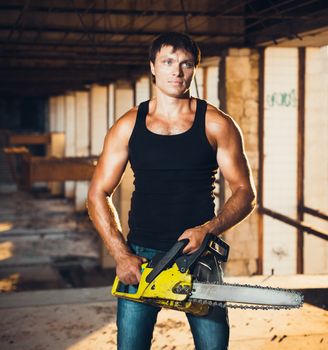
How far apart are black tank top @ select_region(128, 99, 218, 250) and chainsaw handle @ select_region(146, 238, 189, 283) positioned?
0.52ft

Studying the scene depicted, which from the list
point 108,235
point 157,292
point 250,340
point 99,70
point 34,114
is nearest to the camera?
point 157,292

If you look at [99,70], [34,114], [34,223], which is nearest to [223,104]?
[99,70]

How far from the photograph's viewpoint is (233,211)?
110 inches

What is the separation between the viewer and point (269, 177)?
962 centimetres

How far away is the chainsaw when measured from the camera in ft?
8.37

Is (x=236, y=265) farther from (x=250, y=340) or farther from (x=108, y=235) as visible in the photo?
(x=108, y=235)

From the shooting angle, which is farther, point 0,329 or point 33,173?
point 33,173

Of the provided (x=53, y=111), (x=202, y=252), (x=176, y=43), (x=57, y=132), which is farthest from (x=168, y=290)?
(x=53, y=111)

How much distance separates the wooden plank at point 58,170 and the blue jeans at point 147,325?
11719 mm

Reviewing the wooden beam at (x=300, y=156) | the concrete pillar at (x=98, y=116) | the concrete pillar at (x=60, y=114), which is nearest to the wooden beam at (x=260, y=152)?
the wooden beam at (x=300, y=156)

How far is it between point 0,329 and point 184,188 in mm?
2661

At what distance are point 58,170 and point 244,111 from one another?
257 inches

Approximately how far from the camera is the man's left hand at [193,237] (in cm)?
259

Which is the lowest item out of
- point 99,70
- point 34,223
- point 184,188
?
point 34,223
